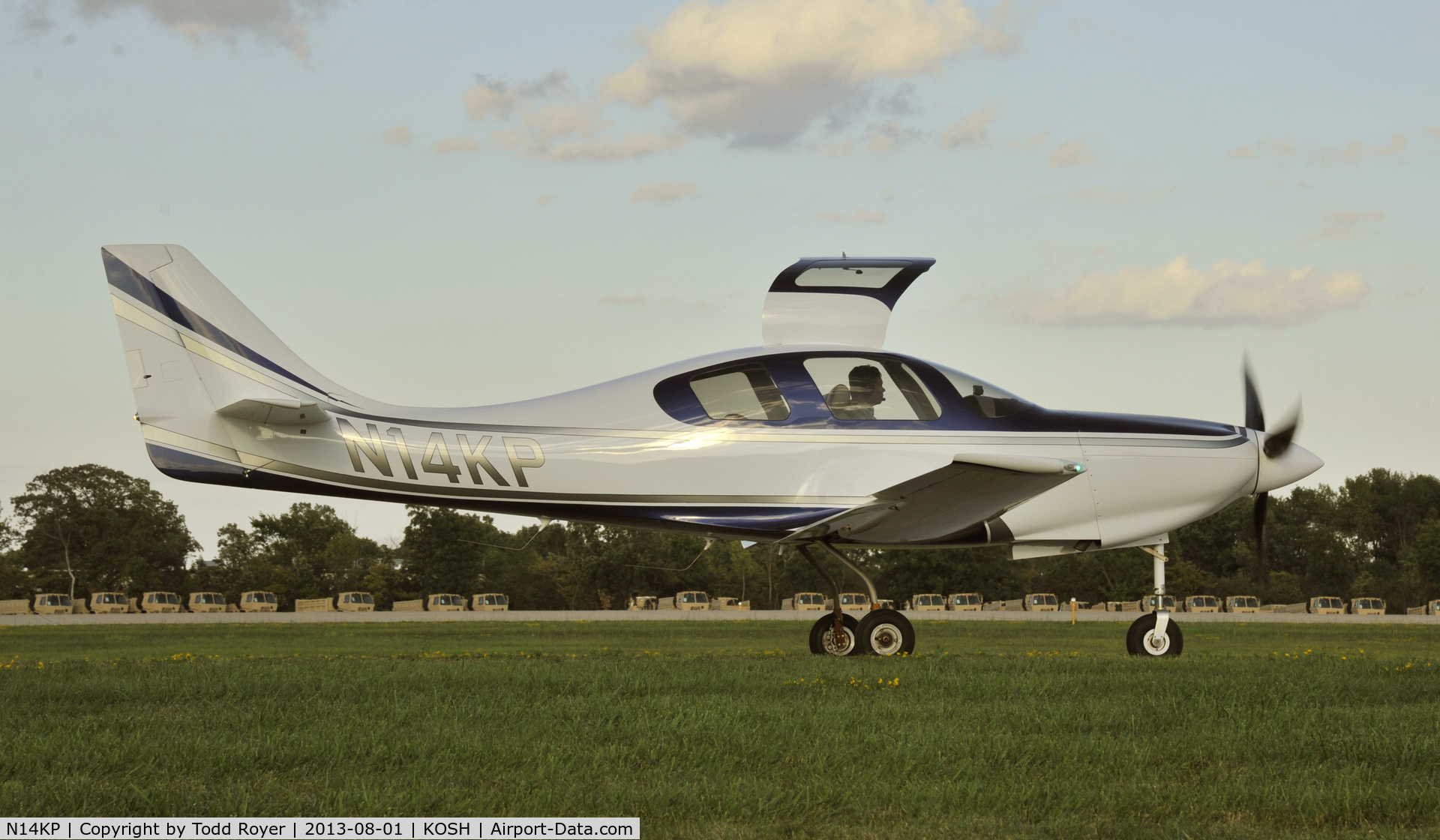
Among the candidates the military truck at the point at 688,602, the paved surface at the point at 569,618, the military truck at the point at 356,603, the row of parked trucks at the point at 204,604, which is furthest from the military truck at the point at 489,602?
the paved surface at the point at 569,618

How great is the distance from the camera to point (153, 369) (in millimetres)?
11953

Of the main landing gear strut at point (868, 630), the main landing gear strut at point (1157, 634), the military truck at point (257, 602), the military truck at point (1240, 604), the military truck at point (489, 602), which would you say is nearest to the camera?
the main landing gear strut at point (868, 630)

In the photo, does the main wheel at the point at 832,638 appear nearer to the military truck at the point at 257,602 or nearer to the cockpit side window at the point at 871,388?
the cockpit side window at the point at 871,388

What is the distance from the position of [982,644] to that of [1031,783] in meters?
15.4

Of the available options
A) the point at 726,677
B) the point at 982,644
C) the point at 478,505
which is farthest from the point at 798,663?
the point at 982,644

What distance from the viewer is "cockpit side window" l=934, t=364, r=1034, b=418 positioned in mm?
12625

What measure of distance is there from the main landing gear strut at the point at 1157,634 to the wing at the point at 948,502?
219 cm

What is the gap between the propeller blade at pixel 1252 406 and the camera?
13992 mm

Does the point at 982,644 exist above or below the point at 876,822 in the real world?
below

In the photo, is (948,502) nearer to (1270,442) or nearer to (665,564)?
(1270,442)

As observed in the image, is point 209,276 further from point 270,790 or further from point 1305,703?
point 1305,703

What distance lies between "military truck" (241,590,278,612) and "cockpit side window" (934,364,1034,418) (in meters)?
67.5

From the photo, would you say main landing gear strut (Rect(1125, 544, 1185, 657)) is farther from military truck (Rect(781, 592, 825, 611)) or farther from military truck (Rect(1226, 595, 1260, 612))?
military truck (Rect(1226, 595, 1260, 612))

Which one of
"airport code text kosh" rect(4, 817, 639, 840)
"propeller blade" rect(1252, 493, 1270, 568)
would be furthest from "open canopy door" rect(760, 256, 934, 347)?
"airport code text kosh" rect(4, 817, 639, 840)
